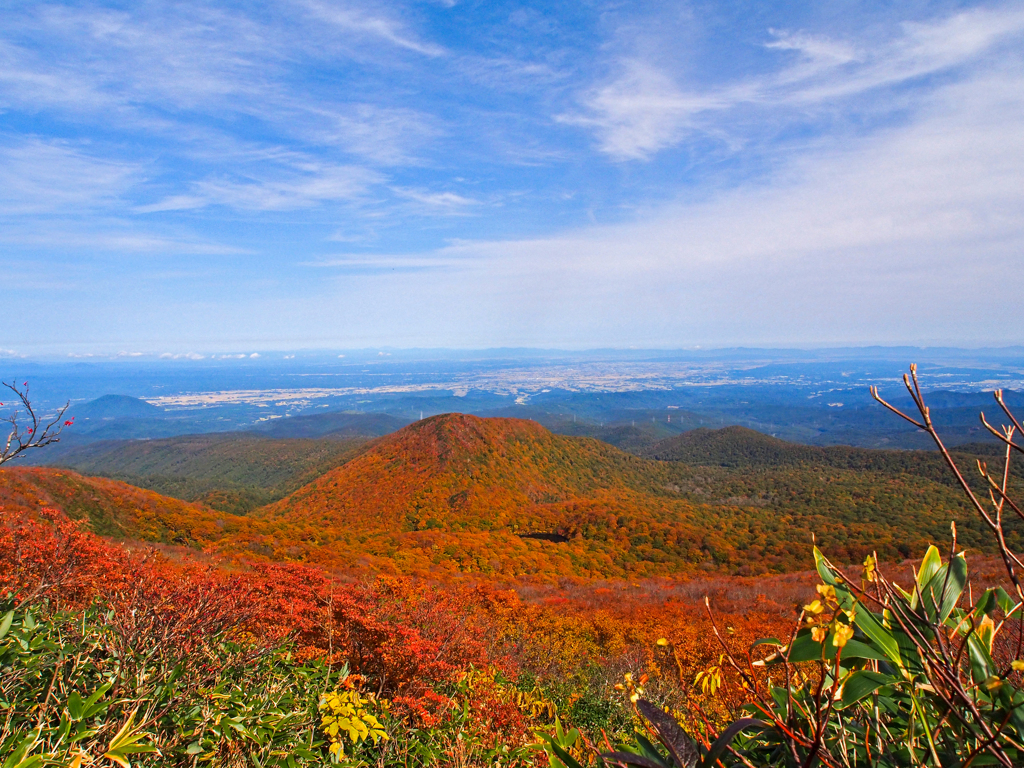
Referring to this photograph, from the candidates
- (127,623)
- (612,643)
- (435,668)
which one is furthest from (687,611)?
(127,623)

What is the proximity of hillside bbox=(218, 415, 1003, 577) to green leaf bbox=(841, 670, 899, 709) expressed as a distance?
20.4m

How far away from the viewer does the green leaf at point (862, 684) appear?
1.26 m

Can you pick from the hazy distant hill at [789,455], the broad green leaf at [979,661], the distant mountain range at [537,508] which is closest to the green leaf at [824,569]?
the broad green leaf at [979,661]

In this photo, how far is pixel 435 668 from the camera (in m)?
4.49

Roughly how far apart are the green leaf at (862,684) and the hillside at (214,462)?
200ft

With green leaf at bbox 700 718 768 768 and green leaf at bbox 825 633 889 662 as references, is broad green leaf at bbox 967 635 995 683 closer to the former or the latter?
green leaf at bbox 825 633 889 662

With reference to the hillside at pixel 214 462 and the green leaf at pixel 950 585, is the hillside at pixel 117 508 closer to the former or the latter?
the green leaf at pixel 950 585

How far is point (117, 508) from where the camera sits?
2522cm

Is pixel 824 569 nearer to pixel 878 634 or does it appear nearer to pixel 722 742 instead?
pixel 878 634

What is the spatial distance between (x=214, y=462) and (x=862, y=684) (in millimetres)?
114367

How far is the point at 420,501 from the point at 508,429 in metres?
17.4

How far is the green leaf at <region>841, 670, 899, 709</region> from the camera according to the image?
4.14 feet

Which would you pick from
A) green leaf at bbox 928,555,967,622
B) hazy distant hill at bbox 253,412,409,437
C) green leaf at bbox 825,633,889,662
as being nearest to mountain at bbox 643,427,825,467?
green leaf at bbox 928,555,967,622

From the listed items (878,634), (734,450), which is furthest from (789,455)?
(878,634)
